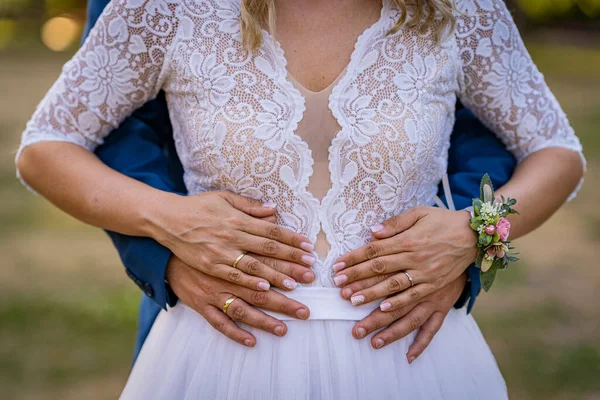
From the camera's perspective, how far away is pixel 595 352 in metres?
4.98

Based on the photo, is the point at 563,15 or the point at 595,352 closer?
the point at 595,352

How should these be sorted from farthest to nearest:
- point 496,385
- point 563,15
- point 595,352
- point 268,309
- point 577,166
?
point 563,15, point 595,352, point 577,166, point 496,385, point 268,309

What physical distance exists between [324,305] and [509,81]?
88 centimetres

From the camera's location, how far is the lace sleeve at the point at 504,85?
2.06 metres

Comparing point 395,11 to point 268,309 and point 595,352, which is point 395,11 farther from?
point 595,352

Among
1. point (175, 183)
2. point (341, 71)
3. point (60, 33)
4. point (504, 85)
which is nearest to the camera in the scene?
point (341, 71)

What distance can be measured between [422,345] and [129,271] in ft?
3.03

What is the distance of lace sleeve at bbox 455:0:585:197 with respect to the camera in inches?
81.0

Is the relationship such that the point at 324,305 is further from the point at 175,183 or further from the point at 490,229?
the point at 175,183

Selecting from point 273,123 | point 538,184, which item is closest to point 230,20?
point 273,123

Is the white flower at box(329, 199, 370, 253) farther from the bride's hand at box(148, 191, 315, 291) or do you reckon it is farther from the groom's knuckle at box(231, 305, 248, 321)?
the groom's knuckle at box(231, 305, 248, 321)

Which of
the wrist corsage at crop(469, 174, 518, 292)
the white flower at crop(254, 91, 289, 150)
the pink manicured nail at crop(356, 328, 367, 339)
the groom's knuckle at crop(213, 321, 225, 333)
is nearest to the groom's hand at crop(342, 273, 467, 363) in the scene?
the pink manicured nail at crop(356, 328, 367, 339)

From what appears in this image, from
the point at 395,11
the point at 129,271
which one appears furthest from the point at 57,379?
the point at 395,11

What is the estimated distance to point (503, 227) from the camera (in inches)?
78.4
